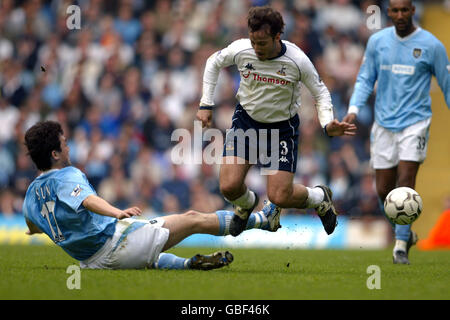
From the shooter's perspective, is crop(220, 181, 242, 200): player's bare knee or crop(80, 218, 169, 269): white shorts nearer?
A: crop(80, 218, 169, 269): white shorts

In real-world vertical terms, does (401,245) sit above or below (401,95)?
below

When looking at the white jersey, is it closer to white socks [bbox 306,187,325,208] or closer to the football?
white socks [bbox 306,187,325,208]

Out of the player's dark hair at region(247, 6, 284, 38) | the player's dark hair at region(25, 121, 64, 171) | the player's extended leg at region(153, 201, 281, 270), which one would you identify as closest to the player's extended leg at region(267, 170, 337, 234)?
the player's extended leg at region(153, 201, 281, 270)

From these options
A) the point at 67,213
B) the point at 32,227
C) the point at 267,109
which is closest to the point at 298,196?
the point at 267,109

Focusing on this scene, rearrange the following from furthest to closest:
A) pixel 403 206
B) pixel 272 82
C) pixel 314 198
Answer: pixel 314 198, pixel 403 206, pixel 272 82

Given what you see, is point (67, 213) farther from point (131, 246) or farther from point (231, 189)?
point (231, 189)

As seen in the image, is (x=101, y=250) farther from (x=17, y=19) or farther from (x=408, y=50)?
(x=17, y=19)

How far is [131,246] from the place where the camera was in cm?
649

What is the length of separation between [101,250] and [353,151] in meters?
8.65

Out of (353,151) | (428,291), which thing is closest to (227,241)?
(353,151)

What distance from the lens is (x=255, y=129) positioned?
7.36 meters

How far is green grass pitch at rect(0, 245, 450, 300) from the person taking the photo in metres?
5.21

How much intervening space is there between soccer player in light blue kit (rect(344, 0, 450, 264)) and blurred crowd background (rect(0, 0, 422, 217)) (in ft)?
16.9

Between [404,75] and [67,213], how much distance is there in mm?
4191
